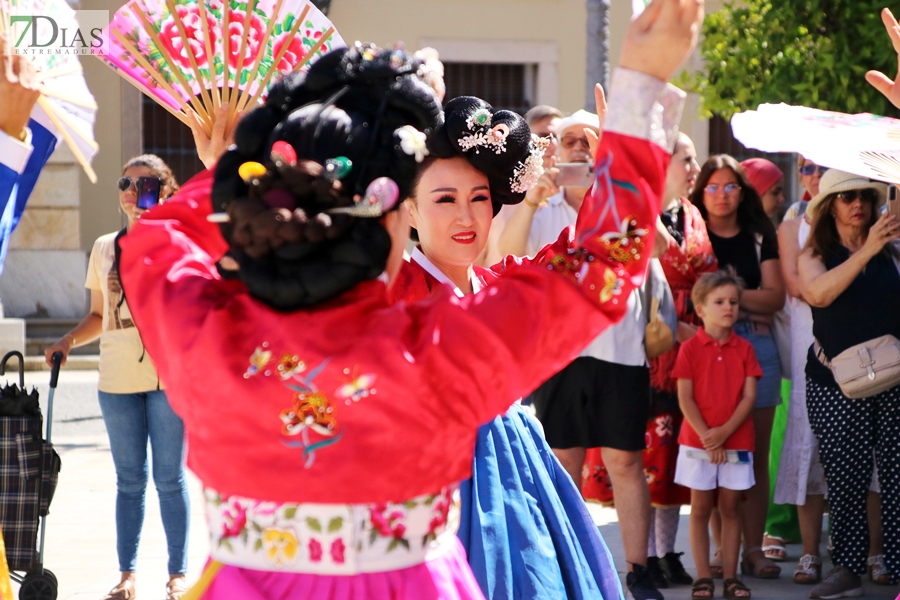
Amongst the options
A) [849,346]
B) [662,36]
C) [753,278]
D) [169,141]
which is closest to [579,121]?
[753,278]

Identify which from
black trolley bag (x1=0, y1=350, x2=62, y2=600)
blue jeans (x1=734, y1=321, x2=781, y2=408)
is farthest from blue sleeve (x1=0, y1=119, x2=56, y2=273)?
blue jeans (x1=734, y1=321, x2=781, y2=408)

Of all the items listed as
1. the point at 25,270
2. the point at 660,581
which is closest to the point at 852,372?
the point at 660,581

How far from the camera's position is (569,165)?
4.81 metres

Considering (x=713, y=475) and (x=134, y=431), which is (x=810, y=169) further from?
(x=134, y=431)

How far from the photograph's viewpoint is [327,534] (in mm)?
1774

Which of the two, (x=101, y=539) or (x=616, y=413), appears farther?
(x=101, y=539)

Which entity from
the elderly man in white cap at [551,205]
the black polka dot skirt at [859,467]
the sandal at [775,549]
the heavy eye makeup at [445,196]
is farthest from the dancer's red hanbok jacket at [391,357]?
the sandal at [775,549]

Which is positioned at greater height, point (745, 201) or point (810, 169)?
point (810, 169)

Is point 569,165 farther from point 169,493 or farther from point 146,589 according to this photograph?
point 146,589

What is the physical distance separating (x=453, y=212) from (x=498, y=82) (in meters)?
10.3

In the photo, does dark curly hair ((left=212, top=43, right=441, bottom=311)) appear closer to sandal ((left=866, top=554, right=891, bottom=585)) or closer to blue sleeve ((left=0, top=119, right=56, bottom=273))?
blue sleeve ((left=0, top=119, right=56, bottom=273))

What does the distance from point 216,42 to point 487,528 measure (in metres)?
1.28

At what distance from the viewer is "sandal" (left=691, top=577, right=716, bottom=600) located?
484cm

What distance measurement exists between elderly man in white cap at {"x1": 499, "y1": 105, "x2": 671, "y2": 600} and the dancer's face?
160 centimetres
